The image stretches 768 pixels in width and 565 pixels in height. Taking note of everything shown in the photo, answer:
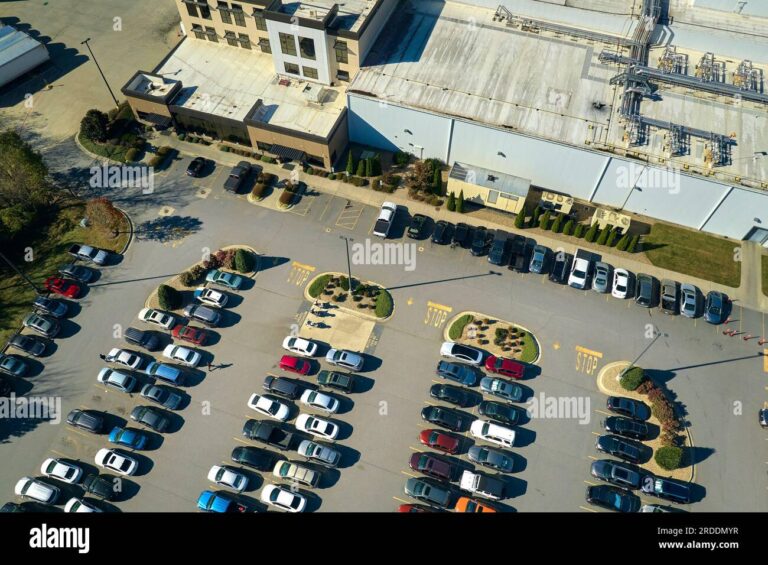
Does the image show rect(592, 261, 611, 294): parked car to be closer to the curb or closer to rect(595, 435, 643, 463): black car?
the curb

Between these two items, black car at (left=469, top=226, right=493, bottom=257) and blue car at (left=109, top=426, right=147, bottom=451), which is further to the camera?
black car at (left=469, top=226, right=493, bottom=257)

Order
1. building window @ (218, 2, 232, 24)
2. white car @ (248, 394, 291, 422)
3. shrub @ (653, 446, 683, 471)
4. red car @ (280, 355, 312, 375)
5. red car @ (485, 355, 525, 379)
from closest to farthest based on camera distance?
shrub @ (653, 446, 683, 471), white car @ (248, 394, 291, 422), red car @ (485, 355, 525, 379), red car @ (280, 355, 312, 375), building window @ (218, 2, 232, 24)

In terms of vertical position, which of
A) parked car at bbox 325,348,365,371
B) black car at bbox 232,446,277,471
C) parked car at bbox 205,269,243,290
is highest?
parked car at bbox 205,269,243,290

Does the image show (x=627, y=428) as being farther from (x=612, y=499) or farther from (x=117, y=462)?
(x=117, y=462)

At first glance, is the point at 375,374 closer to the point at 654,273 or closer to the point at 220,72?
the point at 654,273

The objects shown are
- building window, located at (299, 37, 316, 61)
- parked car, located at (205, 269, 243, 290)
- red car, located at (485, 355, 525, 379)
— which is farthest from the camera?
building window, located at (299, 37, 316, 61)

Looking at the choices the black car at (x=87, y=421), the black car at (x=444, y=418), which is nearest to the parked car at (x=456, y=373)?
the black car at (x=444, y=418)

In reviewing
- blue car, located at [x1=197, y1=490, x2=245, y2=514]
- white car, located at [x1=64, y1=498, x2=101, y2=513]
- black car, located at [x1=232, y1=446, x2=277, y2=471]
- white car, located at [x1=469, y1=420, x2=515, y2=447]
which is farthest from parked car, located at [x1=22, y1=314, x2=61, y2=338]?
white car, located at [x1=469, y1=420, x2=515, y2=447]
